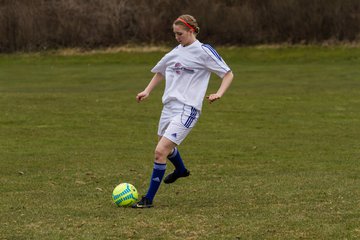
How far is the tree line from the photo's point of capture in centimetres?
5169

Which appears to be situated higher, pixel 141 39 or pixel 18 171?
pixel 18 171

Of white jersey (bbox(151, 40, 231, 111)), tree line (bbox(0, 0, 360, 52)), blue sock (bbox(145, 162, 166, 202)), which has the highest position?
white jersey (bbox(151, 40, 231, 111))

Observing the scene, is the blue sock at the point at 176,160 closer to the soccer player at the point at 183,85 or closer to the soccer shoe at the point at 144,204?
the soccer player at the point at 183,85

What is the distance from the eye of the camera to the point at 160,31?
53.4 m

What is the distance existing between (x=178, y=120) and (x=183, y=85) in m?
0.44

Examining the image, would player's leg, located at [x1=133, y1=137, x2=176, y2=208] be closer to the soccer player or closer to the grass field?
the soccer player

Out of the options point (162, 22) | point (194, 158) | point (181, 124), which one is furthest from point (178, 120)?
point (162, 22)

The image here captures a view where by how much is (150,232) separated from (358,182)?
4865mm

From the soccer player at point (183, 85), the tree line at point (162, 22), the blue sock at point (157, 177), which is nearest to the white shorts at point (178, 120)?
the soccer player at point (183, 85)

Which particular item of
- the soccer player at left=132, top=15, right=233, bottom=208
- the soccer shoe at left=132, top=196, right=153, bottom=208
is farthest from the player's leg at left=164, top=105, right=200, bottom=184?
the soccer shoe at left=132, top=196, right=153, bottom=208

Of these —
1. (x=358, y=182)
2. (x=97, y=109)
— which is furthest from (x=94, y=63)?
(x=358, y=182)

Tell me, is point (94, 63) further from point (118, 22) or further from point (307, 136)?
point (307, 136)

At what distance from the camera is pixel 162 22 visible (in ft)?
177

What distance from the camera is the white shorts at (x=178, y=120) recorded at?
970 centimetres
